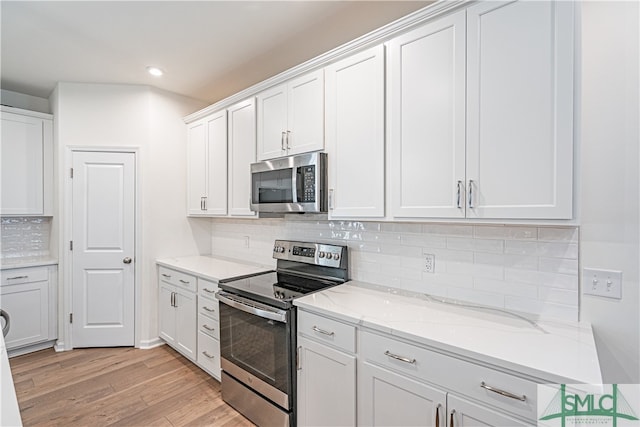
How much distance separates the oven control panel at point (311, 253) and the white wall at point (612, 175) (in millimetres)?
1405

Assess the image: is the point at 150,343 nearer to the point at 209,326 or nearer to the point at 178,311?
the point at 178,311

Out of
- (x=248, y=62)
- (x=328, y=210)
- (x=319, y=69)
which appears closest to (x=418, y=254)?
(x=328, y=210)

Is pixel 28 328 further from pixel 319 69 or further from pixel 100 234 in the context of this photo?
pixel 319 69

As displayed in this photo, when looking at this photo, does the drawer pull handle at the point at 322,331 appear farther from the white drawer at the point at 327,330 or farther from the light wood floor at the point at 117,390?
the light wood floor at the point at 117,390

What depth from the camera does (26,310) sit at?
125 inches

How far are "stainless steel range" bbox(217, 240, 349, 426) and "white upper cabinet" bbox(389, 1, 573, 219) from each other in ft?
2.80

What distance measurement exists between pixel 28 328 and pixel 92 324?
1.91 ft

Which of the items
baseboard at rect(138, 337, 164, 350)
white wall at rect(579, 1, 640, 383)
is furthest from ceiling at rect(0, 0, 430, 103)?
baseboard at rect(138, 337, 164, 350)

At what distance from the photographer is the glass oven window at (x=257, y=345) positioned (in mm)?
1908

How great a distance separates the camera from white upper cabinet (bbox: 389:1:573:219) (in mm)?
1281

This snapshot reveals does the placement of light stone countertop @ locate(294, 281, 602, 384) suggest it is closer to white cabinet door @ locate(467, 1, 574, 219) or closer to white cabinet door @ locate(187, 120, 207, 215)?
white cabinet door @ locate(467, 1, 574, 219)

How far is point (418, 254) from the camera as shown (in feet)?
6.68

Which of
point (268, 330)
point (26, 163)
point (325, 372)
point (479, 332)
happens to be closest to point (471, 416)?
point (479, 332)

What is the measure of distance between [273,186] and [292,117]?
54 cm
